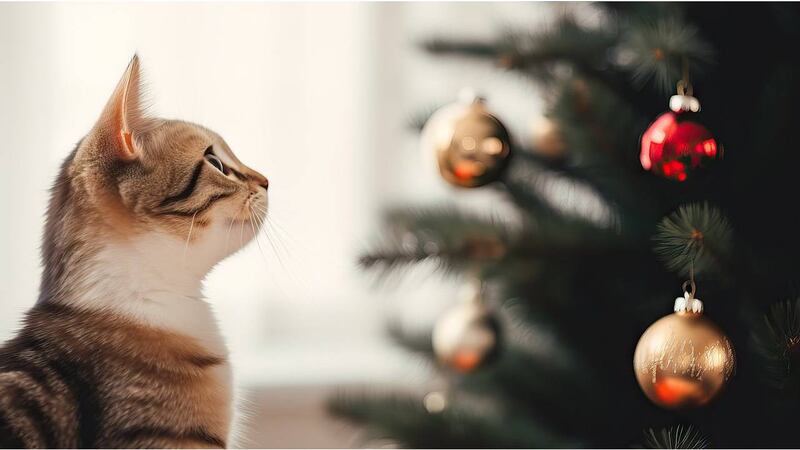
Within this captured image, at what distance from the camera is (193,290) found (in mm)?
271

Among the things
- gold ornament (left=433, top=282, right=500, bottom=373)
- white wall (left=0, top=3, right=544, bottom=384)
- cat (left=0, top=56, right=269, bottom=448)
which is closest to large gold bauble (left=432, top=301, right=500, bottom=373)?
gold ornament (left=433, top=282, right=500, bottom=373)

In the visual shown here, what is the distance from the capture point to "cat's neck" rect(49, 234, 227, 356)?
27 cm

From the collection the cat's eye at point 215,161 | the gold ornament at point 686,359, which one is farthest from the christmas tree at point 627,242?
the cat's eye at point 215,161

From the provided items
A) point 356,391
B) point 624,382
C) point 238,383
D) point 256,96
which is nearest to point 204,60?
point 256,96

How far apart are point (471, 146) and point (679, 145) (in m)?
0.18

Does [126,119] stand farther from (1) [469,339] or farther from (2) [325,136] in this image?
(2) [325,136]

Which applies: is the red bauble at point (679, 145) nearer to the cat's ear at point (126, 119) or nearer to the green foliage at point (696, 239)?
the green foliage at point (696, 239)

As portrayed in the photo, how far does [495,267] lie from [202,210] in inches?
19.2

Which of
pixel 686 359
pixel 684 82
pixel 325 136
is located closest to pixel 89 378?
pixel 686 359

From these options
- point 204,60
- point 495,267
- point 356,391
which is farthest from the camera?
point 204,60

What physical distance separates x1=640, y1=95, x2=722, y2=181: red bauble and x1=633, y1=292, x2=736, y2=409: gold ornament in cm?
9

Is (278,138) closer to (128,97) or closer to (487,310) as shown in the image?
(487,310)

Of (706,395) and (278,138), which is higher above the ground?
(278,138)

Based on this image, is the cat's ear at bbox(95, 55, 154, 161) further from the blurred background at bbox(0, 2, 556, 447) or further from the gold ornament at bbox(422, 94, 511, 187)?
the blurred background at bbox(0, 2, 556, 447)
